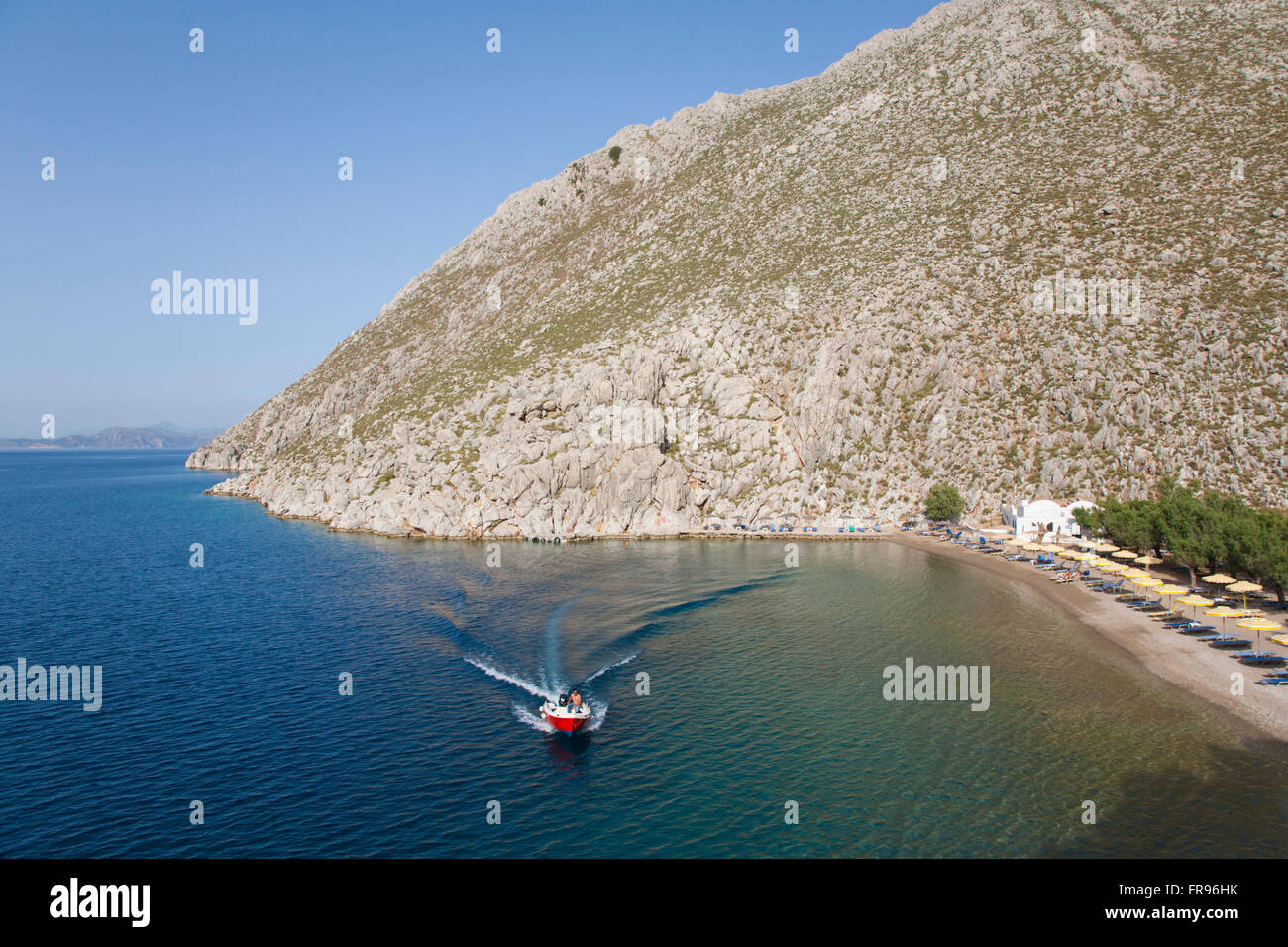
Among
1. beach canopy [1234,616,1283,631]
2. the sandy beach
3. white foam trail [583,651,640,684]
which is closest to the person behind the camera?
the sandy beach

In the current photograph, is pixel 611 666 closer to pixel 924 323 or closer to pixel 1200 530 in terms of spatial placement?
pixel 1200 530

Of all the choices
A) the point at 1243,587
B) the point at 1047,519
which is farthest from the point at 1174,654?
the point at 1047,519

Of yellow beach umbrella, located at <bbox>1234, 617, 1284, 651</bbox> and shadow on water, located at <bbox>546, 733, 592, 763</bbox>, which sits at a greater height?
yellow beach umbrella, located at <bbox>1234, 617, 1284, 651</bbox>

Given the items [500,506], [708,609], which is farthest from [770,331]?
[708,609]

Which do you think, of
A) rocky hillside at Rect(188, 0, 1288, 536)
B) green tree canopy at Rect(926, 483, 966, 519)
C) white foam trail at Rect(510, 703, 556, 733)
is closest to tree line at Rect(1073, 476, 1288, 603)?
rocky hillside at Rect(188, 0, 1288, 536)

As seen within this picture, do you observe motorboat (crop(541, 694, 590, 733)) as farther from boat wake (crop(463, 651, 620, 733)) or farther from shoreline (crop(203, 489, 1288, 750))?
shoreline (crop(203, 489, 1288, 750))

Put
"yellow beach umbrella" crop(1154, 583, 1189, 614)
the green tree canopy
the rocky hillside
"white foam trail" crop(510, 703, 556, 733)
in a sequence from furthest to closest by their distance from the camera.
A: 1. the green tree canopy
2. the rocky hillside
3. "yellow beach umbrella" crop(1154, 583, 1189, 614)
4. "white foam trail" crop(510, 703, 556, 733)
